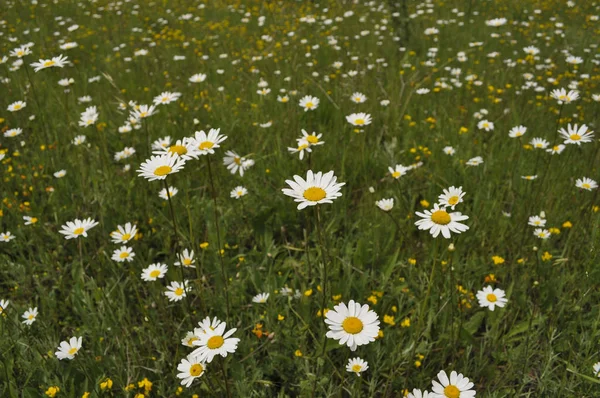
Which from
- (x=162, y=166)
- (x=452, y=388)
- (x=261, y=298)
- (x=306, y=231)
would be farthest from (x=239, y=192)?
(x=452, y=388)

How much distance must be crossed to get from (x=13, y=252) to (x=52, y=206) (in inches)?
14.8

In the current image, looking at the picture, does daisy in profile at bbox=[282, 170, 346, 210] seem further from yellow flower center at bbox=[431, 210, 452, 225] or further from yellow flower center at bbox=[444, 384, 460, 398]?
yellow flower center at bbox=[444, 384, 460, 398]

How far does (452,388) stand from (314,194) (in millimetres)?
711

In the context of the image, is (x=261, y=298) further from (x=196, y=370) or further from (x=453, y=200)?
(x=453, y=200)

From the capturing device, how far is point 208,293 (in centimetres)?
215

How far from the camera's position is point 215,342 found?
1351 millimetres

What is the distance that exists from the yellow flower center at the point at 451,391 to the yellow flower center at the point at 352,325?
33 centimetres

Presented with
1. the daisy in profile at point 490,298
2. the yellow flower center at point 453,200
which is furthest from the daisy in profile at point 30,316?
the daisy in profile at point 490,298

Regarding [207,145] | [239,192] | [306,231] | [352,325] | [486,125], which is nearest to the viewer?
[352,325]

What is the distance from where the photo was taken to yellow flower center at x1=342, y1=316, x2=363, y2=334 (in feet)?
4.17

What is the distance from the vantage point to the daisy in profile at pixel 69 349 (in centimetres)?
172

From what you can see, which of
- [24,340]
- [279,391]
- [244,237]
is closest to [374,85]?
[244,237]

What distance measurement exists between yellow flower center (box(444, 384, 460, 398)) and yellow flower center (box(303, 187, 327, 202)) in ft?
2.24

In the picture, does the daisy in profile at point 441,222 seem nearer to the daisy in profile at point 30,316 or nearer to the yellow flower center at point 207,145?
the yellow flower center at point 207,145
